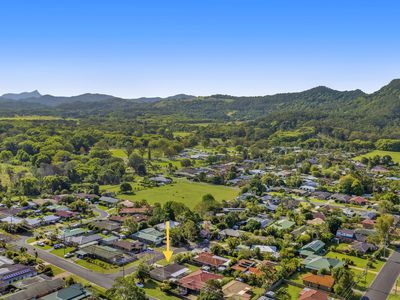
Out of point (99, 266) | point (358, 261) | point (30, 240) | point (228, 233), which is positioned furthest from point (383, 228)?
point (30, 240)

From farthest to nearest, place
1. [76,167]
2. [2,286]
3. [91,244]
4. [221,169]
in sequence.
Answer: [221,169] < [76,167] < [91,244] < [2,286]

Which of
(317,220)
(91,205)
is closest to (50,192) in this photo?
(91,205)

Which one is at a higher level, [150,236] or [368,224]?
[368,224]

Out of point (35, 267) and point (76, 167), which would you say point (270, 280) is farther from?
point (76, 167)

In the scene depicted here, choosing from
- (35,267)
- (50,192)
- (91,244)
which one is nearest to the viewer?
(35,267)

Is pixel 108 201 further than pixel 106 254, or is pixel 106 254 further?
pixel 108 201

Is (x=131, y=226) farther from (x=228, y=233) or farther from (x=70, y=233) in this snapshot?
(x=228, y=233)

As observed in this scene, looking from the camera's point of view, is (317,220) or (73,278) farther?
(317,220)
